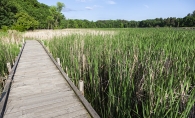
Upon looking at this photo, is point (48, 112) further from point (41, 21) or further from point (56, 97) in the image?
point (41, 21)

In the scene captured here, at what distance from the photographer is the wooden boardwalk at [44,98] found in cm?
208

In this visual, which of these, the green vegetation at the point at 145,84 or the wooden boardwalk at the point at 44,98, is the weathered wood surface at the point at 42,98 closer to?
the wooden boardwalk at the point at 44,98

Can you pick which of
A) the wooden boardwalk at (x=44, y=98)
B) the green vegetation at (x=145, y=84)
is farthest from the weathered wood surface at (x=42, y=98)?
the green vegetation at (x=145, y=84)

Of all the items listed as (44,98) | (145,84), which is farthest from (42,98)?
(145,84)

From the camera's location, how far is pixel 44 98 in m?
2.54

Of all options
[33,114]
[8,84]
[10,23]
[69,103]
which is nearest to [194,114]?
[69,103]

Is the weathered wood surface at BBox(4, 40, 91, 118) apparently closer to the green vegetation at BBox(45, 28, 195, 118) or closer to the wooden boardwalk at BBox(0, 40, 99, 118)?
the wooden boardwalk at BBox(0, 40, 99, 118)

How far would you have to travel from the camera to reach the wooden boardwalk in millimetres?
2078

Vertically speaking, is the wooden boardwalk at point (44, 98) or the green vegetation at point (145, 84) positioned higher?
the green vegetation at point (145, 84)

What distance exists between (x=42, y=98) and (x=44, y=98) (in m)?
0.03

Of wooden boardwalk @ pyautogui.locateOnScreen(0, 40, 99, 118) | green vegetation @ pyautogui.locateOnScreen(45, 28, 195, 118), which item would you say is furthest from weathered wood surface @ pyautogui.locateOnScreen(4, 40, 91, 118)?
green vegetation @ pyautogui.locateOnScreen(45, 28, 195, 118)

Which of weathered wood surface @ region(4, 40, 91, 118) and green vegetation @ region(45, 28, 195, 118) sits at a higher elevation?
green vegetation @ region(45, 28, 195, 118)

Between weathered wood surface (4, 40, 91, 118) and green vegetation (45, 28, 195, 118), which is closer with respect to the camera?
green vegetation (45, 28, 195, 118)

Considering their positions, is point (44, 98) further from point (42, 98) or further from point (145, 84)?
point (145, 84)
